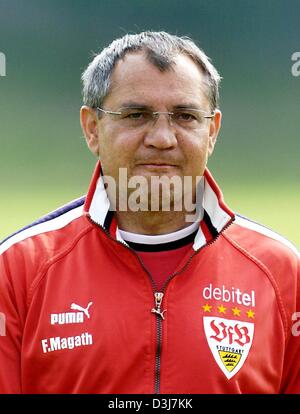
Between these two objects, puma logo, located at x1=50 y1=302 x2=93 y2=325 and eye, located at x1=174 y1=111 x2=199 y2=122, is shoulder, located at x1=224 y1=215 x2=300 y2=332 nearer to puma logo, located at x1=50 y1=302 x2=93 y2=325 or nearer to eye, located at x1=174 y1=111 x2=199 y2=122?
eye, located at x1=174 y1=111 x2=199 y2=122

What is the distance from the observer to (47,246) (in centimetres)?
183

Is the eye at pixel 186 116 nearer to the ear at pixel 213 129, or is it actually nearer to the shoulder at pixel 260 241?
the ear at pixel 213 129

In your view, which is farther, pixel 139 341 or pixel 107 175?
pixel 107 175

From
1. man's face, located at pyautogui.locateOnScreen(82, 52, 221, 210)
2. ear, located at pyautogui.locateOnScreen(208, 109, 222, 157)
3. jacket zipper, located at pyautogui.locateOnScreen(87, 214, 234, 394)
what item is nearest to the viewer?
jacket zipper, located at pyautogui.locateOnScreen(87, 214, 234, 394)

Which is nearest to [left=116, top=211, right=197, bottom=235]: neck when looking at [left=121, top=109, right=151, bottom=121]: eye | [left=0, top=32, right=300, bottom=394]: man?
[left=0, top=32, right=300, bottom=394]: man

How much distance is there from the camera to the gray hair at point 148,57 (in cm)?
189

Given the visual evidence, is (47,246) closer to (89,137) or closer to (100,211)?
(100,211)

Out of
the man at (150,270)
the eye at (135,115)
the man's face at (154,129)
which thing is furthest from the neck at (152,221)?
the eye at (135,115)

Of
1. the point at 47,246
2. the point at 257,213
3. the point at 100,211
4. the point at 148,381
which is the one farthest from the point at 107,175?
the point at 257,213

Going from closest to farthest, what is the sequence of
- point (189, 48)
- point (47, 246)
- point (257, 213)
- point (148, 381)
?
point (148, 381) < point (47, 246) < point (189, 48) < point (257, 213)

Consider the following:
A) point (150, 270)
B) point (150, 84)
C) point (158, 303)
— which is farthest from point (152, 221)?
point (150, 84)

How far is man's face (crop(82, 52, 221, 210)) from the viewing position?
1.82m

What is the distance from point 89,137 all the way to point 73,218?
0.87 feet

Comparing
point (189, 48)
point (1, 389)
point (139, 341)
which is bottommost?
point (1, 389)
